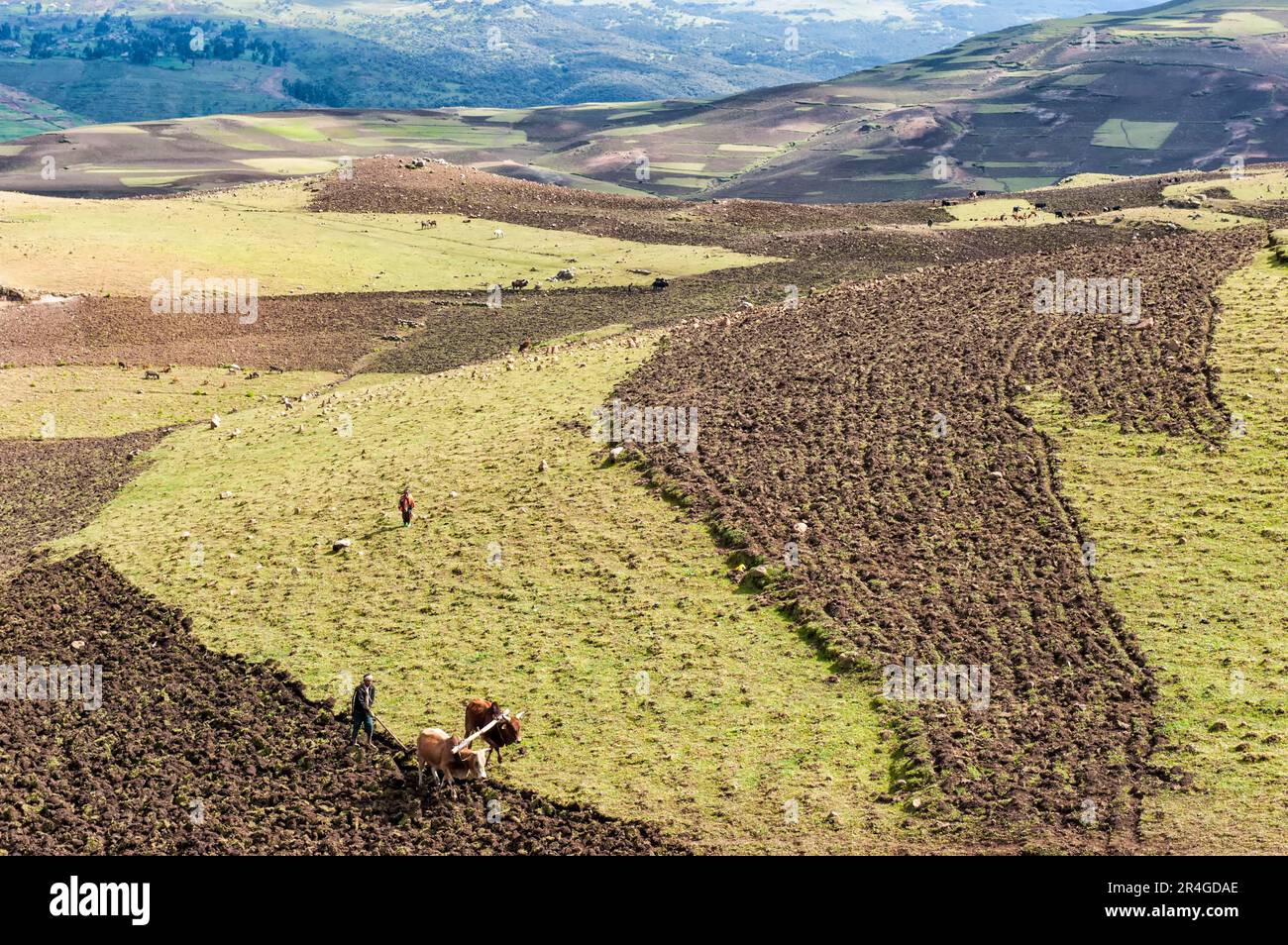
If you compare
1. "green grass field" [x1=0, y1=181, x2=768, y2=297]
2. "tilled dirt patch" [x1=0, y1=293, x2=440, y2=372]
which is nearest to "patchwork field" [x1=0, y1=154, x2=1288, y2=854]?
"tilled dirt patch" [x1=0, y1=293, x2=440, y2=372]

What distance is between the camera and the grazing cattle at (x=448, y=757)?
2483cm

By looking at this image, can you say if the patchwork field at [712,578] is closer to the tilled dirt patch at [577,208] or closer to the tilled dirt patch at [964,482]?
the tilled dirt patch at [964,482]

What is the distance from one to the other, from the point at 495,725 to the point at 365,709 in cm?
329

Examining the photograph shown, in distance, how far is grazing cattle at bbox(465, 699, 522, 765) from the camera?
83.7ft

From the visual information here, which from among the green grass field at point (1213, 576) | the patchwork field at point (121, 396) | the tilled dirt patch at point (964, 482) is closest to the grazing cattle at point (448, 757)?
the tilled dirt patch at point (964, 482)

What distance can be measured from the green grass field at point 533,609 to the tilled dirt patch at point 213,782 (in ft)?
3.61

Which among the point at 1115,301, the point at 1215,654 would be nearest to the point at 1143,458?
the point at 1215,654

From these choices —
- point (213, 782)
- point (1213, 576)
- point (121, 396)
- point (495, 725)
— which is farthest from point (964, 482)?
point (121, 396)

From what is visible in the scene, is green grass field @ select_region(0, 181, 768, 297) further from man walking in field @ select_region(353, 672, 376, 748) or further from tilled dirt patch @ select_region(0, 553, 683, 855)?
man walking in field @ select_region(353, 672, 376, 748)

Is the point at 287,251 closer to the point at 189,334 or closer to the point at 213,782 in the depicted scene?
the point at 189,334

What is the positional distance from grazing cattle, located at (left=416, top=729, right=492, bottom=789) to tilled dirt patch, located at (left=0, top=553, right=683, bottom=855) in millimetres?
584

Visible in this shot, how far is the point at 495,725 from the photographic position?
25547 mm

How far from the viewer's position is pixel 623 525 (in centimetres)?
3662
